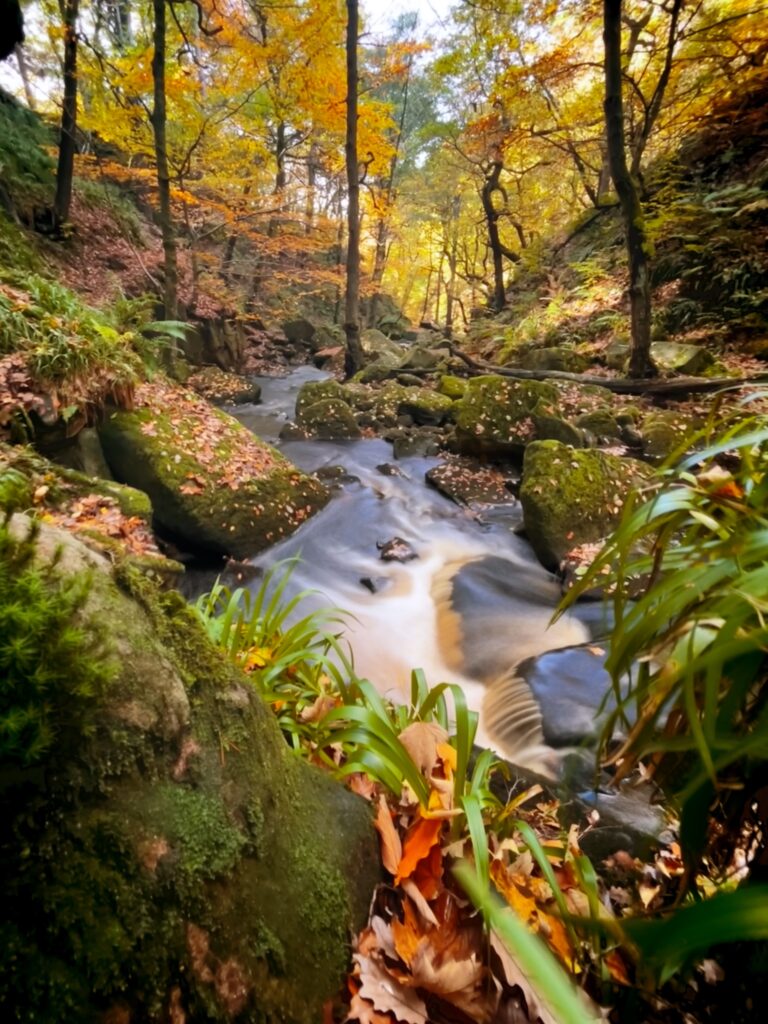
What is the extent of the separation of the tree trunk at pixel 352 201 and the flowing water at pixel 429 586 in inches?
210

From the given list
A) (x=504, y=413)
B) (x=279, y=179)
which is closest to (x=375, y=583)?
(x=504, y=413)

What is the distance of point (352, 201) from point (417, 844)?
12.2 meters

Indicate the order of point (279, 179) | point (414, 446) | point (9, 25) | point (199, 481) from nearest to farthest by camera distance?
point (199, 481) < point (9, 25) < point (414, 446) < point (279, 179)

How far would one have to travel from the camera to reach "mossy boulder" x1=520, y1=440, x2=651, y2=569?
5.02 meters

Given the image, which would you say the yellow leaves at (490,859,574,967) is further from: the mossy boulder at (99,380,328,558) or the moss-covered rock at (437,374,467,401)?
the moss-covered rock at (437,374,467,401)

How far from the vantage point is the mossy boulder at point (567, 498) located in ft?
16.5

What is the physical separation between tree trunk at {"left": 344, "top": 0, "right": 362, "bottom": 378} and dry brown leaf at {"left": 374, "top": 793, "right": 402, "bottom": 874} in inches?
453

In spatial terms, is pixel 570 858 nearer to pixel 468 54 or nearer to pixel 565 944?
pixel 565 944

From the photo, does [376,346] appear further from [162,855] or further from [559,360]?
[162,855]

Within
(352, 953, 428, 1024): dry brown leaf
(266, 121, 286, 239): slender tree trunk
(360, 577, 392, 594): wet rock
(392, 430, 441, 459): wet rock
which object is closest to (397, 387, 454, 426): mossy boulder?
(392, 430, 441, 459): wet rock

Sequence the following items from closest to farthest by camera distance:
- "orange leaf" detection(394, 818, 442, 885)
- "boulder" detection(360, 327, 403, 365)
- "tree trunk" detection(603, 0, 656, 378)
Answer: "orange leaf" detection(394, 818, 442, 885)
"tree trunk" detection(603, 0, 656, 378)
"boulder" detection(360, 327, 403, 365)

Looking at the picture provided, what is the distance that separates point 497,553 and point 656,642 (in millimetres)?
4972

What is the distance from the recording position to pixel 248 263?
15328 millimetres

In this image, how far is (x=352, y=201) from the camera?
1067cm
